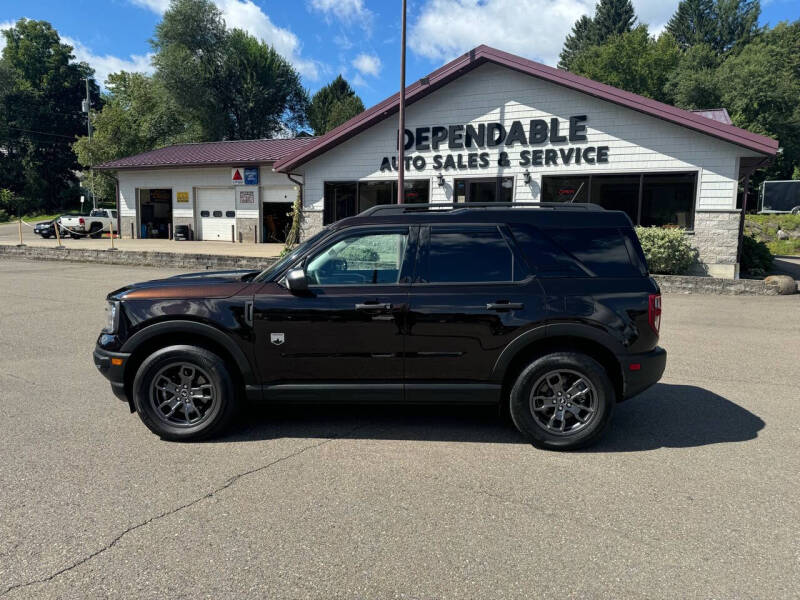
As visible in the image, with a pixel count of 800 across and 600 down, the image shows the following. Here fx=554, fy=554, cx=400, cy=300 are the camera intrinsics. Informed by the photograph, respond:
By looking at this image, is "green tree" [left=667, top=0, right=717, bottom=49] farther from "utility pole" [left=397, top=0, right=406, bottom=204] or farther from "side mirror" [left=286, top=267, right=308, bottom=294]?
"side mirror" [left=286, top=267, right=308, bottom=294]

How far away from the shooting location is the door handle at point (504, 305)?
13.7 ft

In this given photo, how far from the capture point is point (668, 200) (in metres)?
15.2

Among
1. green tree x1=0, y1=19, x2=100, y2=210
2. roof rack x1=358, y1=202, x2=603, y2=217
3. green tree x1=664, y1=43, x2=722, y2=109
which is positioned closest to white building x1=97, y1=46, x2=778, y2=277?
roof rack x1=358, y1=202, x2=603, y2=217

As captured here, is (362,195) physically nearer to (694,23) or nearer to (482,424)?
(482,424)

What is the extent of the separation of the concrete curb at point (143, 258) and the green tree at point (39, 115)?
137 feet

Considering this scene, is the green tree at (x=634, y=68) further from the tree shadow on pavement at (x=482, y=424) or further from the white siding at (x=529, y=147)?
the tree shadow on pavement at (x=482, y=424)

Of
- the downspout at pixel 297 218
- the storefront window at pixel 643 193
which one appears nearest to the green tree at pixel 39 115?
the downspout at pixel 297 218

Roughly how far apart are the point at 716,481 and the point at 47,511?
4167 millimetres

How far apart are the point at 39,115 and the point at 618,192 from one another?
6138cm

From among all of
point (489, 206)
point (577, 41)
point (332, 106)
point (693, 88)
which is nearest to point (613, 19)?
point (577, 41)

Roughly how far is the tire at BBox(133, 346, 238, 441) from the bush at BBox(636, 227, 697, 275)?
478 inches

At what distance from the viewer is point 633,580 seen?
2.64 m

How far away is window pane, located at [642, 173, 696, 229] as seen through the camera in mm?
14953

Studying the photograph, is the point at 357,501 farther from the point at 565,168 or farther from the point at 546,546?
the point at 565,168
